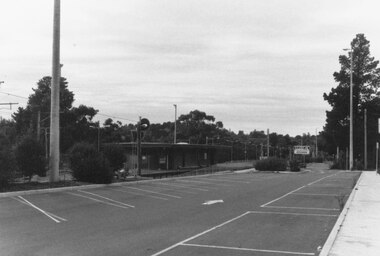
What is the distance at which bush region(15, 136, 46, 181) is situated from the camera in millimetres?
24186

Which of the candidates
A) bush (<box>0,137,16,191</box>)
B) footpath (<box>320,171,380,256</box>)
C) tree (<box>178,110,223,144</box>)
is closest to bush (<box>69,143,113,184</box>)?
bush (<box>0,137,16,191</box>)

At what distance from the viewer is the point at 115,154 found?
3166 cm

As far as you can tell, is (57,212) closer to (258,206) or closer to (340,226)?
(258,206)

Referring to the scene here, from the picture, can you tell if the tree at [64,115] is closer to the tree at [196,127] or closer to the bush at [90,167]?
the tree at [196,127]

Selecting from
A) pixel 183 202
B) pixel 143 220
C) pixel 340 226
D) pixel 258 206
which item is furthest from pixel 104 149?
pixel 340 226

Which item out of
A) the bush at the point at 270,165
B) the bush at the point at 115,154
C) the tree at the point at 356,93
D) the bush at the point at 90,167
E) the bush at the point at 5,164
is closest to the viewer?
the bush at the point at 5,164

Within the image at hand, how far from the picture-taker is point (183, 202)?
19000mm

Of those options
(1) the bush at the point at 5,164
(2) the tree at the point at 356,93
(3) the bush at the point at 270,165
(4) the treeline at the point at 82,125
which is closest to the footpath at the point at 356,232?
(1) the bush at the point at 5,164

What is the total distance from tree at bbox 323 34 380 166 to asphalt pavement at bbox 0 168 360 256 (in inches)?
2308

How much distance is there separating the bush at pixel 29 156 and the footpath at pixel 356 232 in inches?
607

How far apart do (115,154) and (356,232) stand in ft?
73.0

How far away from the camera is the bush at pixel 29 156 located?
952 inches

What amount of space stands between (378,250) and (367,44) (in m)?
75.5

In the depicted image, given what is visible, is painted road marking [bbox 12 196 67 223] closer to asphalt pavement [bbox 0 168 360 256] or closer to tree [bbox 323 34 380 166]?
asphalt pavement [bbox 0 168 360 256]
